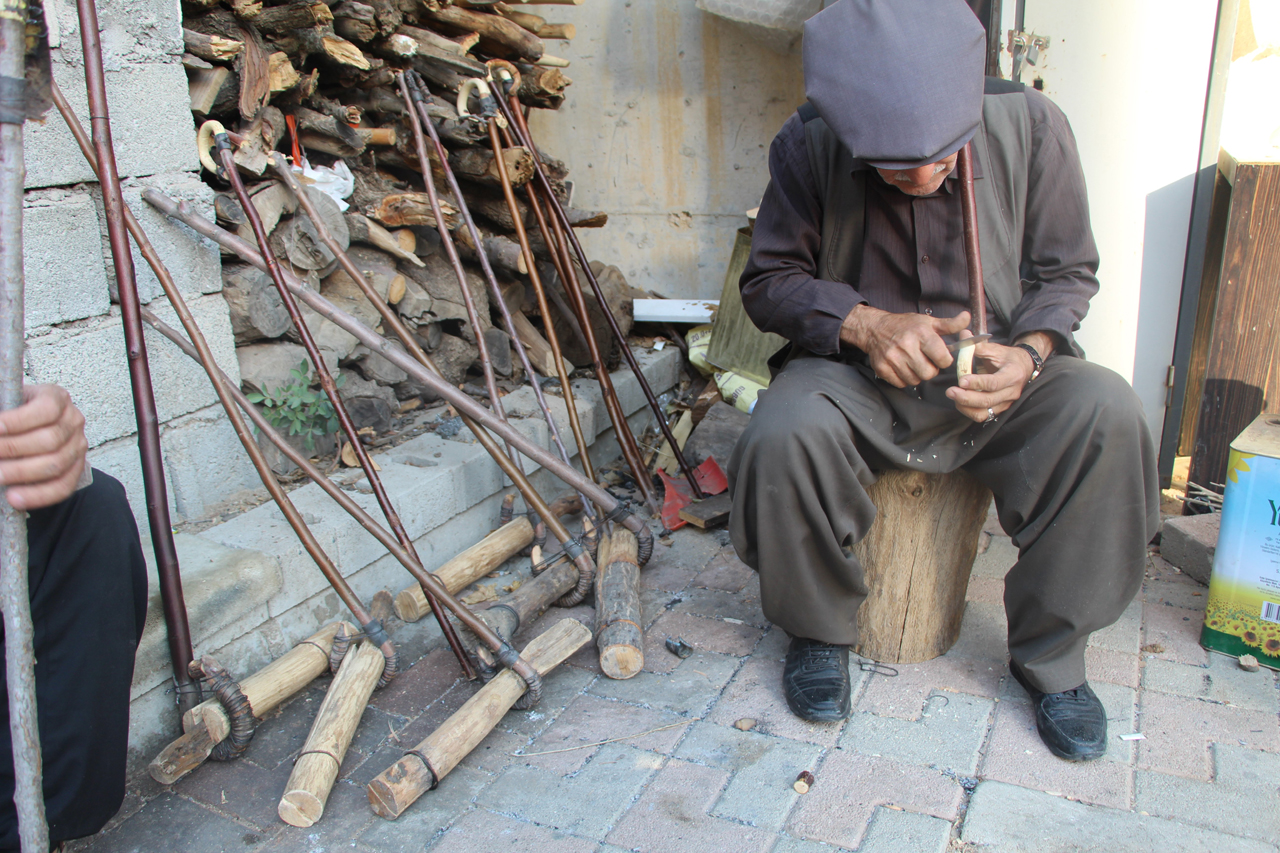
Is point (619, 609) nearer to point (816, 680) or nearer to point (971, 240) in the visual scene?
point (816, 680)

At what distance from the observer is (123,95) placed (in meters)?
2.49

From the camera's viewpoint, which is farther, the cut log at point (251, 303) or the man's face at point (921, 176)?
the cut log at point (251, 303)

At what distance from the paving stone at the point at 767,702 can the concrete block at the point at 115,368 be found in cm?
→ 183

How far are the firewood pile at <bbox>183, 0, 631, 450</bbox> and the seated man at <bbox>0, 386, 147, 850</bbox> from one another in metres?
1.30

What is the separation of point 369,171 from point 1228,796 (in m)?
3.46

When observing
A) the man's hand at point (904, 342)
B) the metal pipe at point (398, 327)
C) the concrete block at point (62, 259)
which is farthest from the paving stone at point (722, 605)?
the concrete block at point (62, 259)

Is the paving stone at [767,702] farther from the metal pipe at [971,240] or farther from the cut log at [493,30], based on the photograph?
the cut log at [493,30]

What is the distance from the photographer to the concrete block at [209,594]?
2.15 m

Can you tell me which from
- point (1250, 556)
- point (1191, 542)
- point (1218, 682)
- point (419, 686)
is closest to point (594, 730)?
point (419, 686)

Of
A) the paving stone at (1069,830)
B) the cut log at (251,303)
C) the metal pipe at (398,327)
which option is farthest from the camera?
the cut log at (251,303)

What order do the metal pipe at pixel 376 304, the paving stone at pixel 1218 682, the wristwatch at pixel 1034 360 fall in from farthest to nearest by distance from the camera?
the metal pipe at pixel 376 304
the paving stone at pixel 1218 682
the wristwatch at pixel 1034 360

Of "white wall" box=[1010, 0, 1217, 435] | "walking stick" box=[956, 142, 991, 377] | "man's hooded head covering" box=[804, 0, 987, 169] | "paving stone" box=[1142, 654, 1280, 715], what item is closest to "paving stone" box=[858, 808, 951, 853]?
"paving stone" box=[1142, 654, 1280, 715]

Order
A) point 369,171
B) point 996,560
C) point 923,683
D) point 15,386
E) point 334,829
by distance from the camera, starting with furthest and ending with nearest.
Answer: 1. point 369,171
2. point 996,560
3. point 923,683
4. point 334,829
5. point 15,386

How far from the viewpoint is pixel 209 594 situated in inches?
90.2
